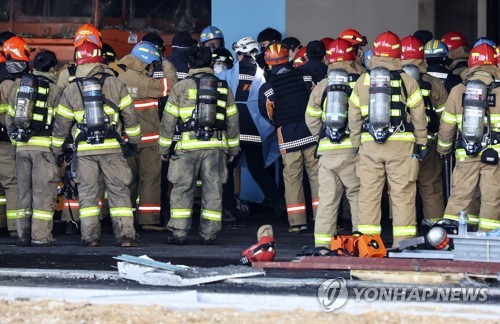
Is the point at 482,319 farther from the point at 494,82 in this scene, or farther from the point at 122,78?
the point at 122,78

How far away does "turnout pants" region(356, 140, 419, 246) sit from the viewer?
10.7 metres

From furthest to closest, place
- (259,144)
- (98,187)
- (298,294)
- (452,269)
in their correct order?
1. (259,144)
2. (98,187)
3. (452,269)
4. (298,294)

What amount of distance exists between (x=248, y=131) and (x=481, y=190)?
12.4ft

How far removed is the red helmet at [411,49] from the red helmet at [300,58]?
81.3 inches

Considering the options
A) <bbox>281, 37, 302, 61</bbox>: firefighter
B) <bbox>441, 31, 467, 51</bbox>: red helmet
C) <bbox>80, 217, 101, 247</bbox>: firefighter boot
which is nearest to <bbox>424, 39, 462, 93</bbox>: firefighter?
<bbox>441, 31, 467, 51</bbox>: red helmet

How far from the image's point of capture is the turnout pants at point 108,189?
1150cm

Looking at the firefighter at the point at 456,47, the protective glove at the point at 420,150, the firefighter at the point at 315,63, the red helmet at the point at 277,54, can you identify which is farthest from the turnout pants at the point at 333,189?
the firefighter at the point at 456,47

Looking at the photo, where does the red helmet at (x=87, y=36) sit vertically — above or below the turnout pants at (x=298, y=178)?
above

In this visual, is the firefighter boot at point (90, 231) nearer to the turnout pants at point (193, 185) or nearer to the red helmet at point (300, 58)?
the turnout pants at point (193, 185)

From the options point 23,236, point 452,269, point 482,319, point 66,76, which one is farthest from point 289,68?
point 482,319

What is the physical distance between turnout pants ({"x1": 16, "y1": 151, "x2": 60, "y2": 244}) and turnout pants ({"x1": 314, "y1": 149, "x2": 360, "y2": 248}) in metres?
2.71

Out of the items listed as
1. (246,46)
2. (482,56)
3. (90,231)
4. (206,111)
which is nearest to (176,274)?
(90,231)

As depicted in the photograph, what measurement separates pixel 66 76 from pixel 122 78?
23.5 inches

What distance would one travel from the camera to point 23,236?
39.4 feet
